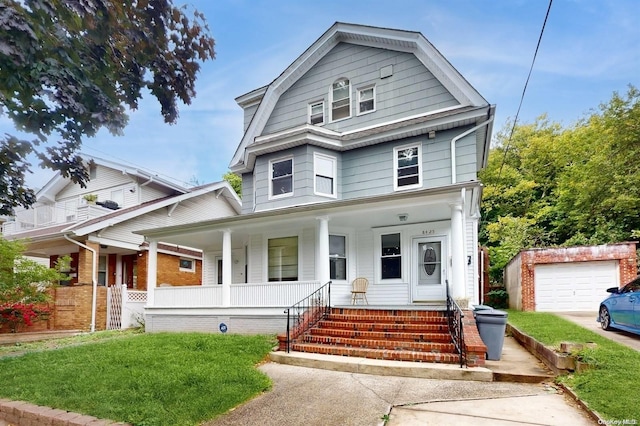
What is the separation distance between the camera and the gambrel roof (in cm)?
1248

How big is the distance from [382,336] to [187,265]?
1352cm

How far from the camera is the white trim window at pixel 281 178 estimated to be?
1380 centimetres

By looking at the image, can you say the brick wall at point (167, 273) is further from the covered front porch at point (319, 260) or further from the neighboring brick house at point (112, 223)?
the covered front porch at point (319, 260)

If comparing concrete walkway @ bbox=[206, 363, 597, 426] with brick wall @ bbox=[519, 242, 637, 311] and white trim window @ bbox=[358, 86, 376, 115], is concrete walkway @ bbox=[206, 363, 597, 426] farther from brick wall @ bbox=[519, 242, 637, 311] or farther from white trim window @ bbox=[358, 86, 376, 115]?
brick wall @ bbox=[519, 242, 637, 311]

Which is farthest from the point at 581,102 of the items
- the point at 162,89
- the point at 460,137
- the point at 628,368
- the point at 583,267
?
the point at 162,89

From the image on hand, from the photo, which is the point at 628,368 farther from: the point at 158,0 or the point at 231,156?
the point at 231,156

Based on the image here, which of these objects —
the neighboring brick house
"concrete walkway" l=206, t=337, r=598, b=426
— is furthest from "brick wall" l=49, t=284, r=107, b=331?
"concrete walkway" l=206, t=337, r=598, b=426

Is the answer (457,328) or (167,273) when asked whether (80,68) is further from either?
(167,273)

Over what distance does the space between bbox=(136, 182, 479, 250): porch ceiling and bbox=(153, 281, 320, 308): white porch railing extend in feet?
5.63

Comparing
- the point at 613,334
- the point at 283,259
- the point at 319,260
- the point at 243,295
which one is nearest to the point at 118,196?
the point at 283,259

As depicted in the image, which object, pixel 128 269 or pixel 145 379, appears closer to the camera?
→ pixel 145 379

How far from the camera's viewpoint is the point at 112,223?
15992 millimetres

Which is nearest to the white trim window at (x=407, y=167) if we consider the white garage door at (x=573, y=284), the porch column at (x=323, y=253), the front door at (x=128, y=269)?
the porch column at (x=323, y=253)

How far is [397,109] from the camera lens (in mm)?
13508
